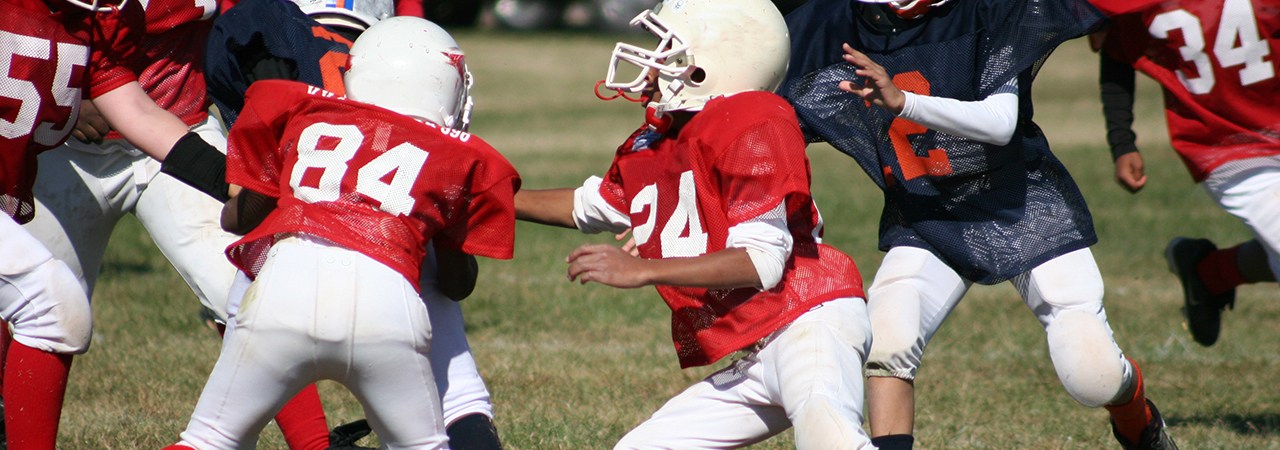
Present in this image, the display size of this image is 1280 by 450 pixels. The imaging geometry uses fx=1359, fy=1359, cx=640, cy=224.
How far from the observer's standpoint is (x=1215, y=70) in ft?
12.3

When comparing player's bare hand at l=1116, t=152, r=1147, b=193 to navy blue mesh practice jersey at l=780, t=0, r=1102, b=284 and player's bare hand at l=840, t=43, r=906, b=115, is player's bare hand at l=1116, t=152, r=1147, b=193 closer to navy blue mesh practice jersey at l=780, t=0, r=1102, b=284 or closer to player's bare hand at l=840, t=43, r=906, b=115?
navy blue mesh practice jersey at l=780, t=0, r=1102, b=284

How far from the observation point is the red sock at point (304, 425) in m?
3.56

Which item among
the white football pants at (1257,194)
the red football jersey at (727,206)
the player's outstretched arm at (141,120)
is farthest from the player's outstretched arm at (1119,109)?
the player's outstretched arm at (141,120)

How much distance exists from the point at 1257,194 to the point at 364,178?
244 centimetres

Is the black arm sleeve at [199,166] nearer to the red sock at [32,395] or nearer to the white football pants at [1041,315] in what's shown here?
the red sock at [32,395]

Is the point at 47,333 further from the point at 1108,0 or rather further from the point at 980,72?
the point at 1108,0

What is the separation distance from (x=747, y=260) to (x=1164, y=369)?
318 centimetres

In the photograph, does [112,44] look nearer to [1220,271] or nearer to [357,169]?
[357,169]

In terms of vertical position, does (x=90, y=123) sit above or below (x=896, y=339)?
above

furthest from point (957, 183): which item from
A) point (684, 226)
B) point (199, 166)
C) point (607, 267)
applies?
point (199, 166)

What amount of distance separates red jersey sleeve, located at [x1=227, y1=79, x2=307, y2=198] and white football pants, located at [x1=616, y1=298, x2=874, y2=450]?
100 cm

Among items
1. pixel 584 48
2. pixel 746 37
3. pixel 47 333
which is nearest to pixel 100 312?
pixel 47 333

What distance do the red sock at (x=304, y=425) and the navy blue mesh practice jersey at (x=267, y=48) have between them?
850 mm

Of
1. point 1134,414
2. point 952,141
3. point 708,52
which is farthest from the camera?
point 1134,414
